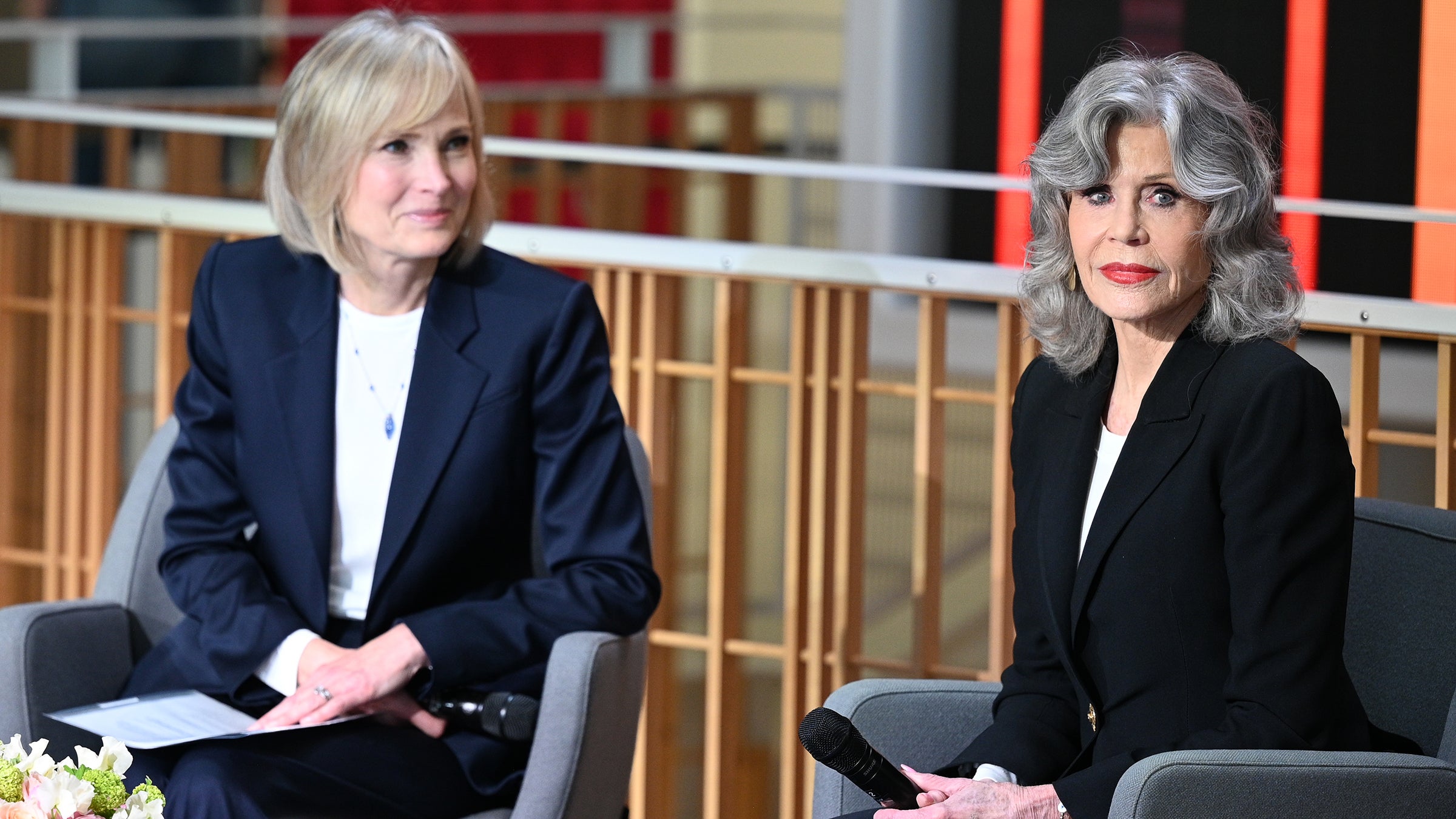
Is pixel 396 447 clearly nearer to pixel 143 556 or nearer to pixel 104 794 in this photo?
pixel 143 556

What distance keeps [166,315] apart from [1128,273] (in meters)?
2.05

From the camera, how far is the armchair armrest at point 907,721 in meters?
2.11

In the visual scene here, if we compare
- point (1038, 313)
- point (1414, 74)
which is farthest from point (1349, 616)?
point (1414, 74)

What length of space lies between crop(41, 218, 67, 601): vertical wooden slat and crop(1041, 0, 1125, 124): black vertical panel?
3.70 m

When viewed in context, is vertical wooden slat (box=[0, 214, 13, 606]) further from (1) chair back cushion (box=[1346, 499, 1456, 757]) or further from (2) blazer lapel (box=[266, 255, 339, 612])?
(1) chair back cushion (box=[1346, 499, 1456, 757])

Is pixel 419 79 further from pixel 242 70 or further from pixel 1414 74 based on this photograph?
pixel 242 70

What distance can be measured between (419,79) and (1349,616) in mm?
1456

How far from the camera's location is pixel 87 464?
3523mm

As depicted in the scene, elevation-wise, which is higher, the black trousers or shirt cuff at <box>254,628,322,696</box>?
shirt cuff at <box>254,628,322,696</box>

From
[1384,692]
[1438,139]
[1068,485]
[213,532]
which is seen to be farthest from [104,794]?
[1438,139]

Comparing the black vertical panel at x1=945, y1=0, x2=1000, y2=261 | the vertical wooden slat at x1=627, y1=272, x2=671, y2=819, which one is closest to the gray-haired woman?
the vertical wooden slat at x1=627, y1=272, x2=671, y2=819

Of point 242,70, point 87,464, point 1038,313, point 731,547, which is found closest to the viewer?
point 1038,313

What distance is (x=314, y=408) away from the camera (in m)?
2.51

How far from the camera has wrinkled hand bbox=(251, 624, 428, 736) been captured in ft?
7.61
